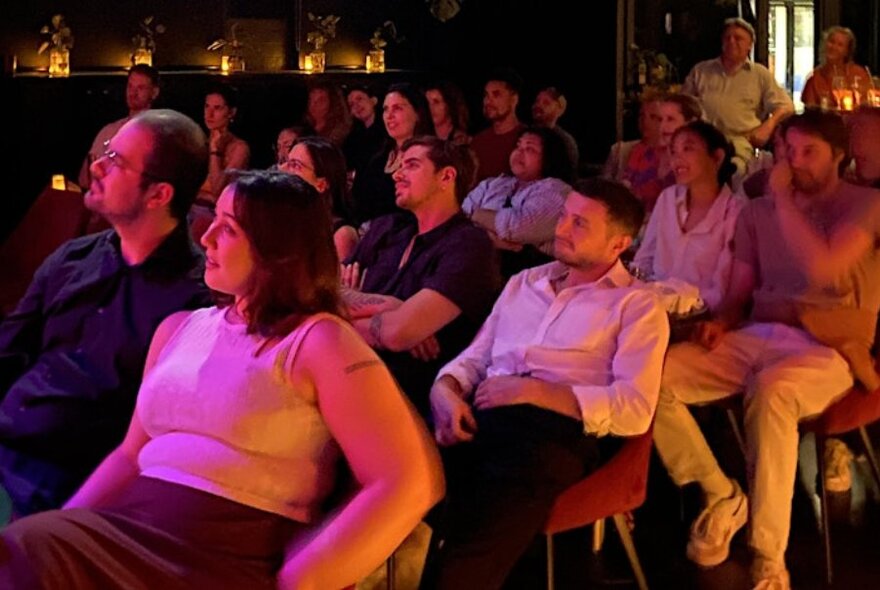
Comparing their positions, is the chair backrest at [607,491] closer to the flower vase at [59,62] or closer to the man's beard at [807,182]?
the man's beard at [807,182]

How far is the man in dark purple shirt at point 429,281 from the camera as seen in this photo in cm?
333

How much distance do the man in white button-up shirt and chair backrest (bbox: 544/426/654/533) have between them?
0.03 meters

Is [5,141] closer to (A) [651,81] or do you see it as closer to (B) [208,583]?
(A) [651,81]

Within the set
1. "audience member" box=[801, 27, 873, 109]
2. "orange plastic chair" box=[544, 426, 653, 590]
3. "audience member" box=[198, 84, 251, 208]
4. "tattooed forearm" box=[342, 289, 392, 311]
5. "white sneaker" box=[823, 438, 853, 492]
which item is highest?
"audience member" box=[801, 27, 873, 109]

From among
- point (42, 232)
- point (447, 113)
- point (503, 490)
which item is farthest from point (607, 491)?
point (447, 113)

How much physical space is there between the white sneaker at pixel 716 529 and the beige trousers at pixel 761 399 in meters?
0.10

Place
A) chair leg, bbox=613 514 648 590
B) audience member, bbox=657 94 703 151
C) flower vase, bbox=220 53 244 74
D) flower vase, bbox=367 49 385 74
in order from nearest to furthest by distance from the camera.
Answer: chair leg, bbox=613 514 648 590 < audience member, bbox=657 94 703 151 < flower vase, bbox=220 53 244 74 < flower vase, bbox=367 49 385 74

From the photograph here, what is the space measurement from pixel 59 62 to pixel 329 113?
1.99m

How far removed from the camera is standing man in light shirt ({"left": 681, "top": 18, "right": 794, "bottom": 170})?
7555 millimetres

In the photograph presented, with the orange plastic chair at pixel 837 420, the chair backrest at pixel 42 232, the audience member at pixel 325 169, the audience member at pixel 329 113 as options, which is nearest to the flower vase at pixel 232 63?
the audience member at pixel 329 113

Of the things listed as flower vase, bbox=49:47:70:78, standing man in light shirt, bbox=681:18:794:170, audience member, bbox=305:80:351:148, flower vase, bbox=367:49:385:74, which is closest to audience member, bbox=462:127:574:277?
audience member, bbox=305:80:351:148

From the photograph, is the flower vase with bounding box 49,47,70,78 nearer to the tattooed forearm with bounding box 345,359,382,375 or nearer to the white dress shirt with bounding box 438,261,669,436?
the white dress shirt with bounding box 438,261,669,436

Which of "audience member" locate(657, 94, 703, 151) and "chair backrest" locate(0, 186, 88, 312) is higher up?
"audience member" locate(657, 94, 703, 151)

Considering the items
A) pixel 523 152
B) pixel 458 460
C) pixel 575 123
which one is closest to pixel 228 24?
pixel 575 123
